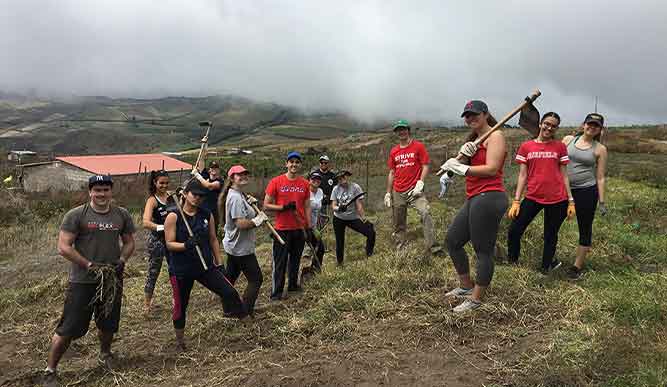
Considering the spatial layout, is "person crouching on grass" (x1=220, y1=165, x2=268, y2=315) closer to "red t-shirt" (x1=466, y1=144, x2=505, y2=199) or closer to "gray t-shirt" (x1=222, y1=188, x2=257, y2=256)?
"gray t-shirt" (x1=222, y1=188, x2=257, y2=256)

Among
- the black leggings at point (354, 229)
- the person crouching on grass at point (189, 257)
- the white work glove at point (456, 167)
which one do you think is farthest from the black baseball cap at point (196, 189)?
the black leggings at point (354, 229)

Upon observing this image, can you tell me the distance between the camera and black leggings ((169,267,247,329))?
3.94 metres

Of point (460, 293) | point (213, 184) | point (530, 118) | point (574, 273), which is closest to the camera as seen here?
point (530, 118)

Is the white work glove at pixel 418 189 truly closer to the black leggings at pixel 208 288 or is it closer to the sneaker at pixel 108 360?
the black leggings at pixel 208 288

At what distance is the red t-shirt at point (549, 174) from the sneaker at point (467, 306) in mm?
1541

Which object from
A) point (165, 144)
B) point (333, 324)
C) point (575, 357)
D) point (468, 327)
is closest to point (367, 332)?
point (333, 324)

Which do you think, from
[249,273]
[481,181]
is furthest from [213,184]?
[481,181]

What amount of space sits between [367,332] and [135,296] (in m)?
3.95

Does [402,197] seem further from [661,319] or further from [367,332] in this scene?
[661,319]

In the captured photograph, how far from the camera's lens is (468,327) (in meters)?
3.41

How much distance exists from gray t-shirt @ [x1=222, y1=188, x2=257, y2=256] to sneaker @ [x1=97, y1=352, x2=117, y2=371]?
4.70ft

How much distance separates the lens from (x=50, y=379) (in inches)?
143

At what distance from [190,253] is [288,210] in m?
1.41

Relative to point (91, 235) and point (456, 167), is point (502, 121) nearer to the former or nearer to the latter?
point (456, 167)
